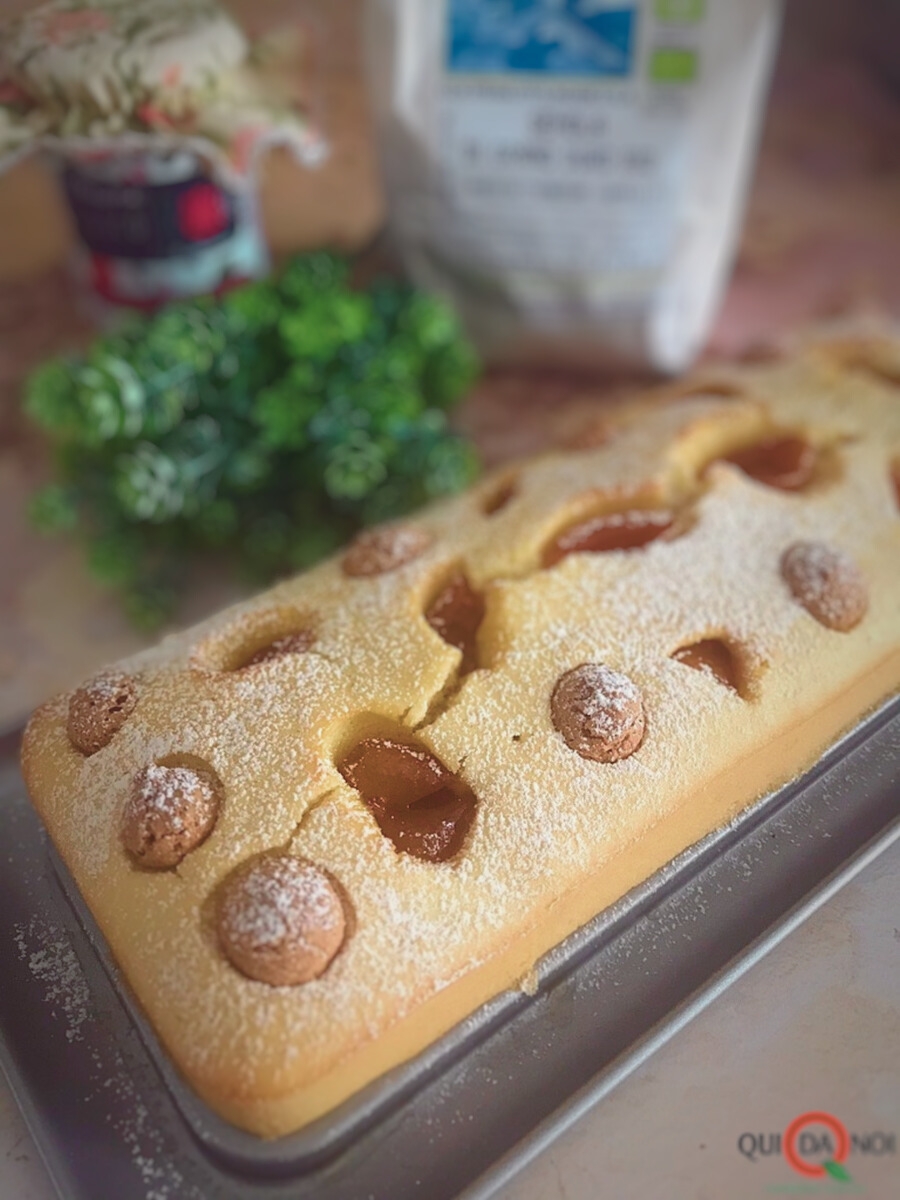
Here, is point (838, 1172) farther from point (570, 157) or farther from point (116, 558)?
point (570, 157)

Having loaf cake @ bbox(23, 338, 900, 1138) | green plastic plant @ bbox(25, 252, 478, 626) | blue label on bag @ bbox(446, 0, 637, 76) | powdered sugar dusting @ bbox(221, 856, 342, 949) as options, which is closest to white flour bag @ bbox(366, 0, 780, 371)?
blue label on bag @ bbox(446, 0, 637, 76)

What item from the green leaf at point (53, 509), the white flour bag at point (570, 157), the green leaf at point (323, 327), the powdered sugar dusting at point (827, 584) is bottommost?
the green leaf at point (53, 509)

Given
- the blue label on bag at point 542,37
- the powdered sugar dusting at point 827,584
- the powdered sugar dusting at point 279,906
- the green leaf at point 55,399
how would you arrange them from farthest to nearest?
the blue label on bag at point 542,37 → the green leaf at point 55,399 → the powdered sugar dusting at point 827,584 → the powdered sugar dusting at point 279,906

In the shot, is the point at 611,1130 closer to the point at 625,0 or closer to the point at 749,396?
the point at 749,396

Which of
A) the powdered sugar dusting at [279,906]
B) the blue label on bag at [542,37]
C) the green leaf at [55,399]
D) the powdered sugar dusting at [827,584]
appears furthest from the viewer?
the blue label on bag at [542,37]

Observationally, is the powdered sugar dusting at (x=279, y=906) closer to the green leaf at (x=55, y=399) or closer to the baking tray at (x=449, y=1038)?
the baking tray at (x=449, y=1038)
